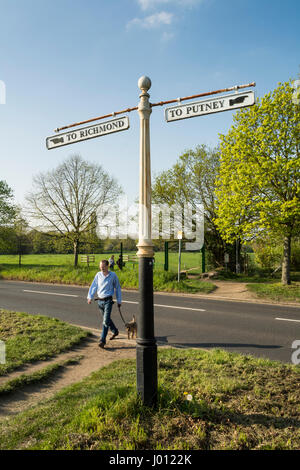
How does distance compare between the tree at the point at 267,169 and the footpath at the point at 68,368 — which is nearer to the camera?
the footpath at the point at 68,368

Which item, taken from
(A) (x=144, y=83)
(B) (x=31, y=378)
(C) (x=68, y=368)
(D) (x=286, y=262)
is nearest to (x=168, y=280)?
(D) (x=286, y=262)

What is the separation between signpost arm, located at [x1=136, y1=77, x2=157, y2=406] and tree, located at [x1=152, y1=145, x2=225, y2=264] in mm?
19966

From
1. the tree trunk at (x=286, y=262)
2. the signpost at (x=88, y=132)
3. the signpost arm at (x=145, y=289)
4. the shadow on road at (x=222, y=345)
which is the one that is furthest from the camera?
A: the tree trunk at (x=286, y=262)

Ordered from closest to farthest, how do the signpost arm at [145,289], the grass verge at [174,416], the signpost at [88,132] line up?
the grass verge at [174,416] < the signpost arm at [145,289] < the signpost at [88,132]

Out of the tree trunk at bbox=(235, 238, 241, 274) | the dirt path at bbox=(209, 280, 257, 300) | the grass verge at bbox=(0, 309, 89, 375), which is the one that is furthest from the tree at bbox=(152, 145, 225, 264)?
the grass verge at bbox=(0, 309, 89, 375)

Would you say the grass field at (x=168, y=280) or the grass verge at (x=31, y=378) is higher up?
the grass field at (x=168, y=280)

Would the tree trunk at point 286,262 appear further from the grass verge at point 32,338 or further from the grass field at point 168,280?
the grass verge at point 32,338

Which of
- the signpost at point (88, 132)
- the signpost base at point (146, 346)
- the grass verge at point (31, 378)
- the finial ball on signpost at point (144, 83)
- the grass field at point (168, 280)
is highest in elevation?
the finial ball on signpost at point (144, 83)

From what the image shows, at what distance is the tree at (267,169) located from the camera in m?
14.2

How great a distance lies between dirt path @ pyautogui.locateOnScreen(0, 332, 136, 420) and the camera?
4.47m

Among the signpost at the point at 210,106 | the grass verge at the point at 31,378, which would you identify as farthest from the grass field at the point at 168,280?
the signpost at the point at 210,106

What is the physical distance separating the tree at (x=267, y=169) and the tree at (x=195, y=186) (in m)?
7.88

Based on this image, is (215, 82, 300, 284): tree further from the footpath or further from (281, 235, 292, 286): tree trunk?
the footpath

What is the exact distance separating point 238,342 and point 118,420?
187 inches
